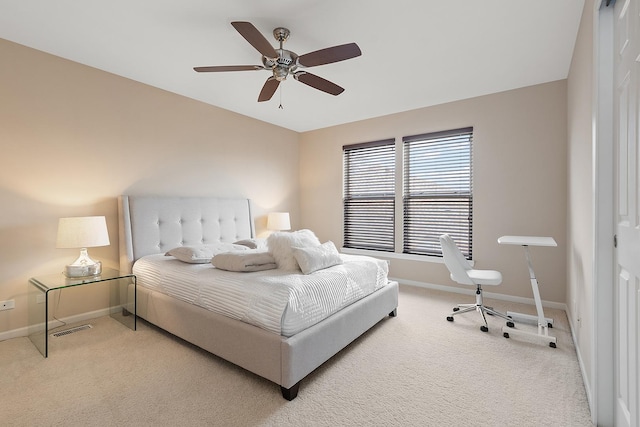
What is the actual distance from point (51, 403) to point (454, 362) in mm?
2716

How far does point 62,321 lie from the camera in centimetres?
293

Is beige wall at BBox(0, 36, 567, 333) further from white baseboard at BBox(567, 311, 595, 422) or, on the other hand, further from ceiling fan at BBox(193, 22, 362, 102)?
ceiling fan at BBox(193, 22, 362, 102)

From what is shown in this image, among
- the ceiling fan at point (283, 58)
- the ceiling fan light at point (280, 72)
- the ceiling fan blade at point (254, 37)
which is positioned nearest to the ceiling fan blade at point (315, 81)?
the ceiling fan at point (283, 58)

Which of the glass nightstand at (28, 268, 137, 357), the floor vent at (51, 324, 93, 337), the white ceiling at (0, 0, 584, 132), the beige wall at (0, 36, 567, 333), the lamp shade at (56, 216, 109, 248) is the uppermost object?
the white ceiling at (0, 0, 584, 132)

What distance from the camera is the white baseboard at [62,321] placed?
8.62 ft

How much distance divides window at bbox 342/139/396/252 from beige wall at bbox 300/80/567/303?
484 millimetres

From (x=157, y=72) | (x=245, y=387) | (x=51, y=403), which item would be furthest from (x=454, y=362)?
(x=157, y=72)

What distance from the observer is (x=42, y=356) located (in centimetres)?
235

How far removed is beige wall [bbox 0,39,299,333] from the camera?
2633 mm

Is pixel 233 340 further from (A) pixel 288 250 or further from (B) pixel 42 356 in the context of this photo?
(B) pixel 42 356

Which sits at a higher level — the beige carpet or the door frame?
the door frame

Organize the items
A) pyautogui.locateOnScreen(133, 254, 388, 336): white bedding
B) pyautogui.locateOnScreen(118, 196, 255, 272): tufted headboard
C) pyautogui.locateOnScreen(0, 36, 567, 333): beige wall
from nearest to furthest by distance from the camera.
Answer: pyautogui.locateOnScreen(133, 254, 388, 336): white bedding, pyautogui.locateOnScreen(0, 36, 567, 333): beige wall, pyautogui.locateOnScreen(118, 196, 255, 272): tufted headboard

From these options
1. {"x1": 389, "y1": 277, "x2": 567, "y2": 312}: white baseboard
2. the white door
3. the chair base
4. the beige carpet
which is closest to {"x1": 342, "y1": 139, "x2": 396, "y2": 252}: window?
{"x1": 389, "y1": 277, "x2": 567, "y2": 312}: white baseboard

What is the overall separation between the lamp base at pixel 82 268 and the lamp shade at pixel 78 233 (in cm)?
24
